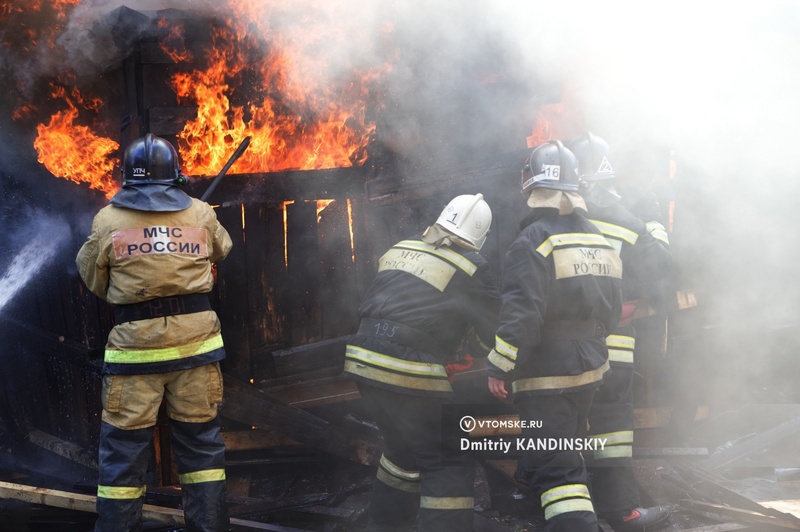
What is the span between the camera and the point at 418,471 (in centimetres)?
427

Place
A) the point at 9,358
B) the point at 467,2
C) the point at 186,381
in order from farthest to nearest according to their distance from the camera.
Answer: the point at 467,2, the point at 9,358, the point at 186,381

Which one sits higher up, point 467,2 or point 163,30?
point 467,2

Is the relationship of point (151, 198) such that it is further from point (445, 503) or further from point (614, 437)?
point (614, 437)

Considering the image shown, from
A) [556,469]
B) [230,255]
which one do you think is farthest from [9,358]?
[556,469]

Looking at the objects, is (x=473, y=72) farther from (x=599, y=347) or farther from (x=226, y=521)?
(x=226, y=521)

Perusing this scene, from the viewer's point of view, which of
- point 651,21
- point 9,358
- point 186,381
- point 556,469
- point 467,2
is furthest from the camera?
point 651,21

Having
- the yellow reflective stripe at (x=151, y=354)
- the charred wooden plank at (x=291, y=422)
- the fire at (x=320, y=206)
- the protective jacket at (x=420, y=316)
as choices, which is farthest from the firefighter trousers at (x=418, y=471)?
the fire at (x=320, y=206)

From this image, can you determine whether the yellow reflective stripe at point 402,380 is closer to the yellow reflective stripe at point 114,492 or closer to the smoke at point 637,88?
the yellow reflective stripe at point 114,492

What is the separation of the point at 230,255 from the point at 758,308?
536cm

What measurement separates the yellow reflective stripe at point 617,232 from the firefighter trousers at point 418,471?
1798 millimetres

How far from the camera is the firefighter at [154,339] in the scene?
387cm

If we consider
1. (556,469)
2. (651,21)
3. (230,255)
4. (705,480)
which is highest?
(651,21)

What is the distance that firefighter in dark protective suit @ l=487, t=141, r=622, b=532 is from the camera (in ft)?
12.4

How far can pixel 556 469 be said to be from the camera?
379cm
